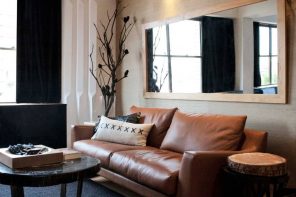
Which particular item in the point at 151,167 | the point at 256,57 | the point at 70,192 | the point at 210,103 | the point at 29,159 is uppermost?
the point at 256,57

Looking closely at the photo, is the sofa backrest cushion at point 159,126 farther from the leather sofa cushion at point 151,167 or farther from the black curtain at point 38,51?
the black curtain at point 38,51

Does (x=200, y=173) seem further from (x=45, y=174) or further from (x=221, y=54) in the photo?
(x=221, y=54)

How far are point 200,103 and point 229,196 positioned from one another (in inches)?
56.1

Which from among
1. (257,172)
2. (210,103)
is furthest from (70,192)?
(257,172)

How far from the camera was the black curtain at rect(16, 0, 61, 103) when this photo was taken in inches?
187

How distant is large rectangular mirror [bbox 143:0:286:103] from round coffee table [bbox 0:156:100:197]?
1610 mm

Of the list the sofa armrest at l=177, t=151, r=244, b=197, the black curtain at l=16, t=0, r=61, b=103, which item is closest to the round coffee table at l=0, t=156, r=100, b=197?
the sofa armrest at l=177, t=151, r=244, b=197

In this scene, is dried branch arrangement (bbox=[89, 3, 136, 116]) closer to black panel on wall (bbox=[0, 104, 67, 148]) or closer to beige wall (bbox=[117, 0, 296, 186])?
beige wall (bbox=[117, 0, 296, 186])

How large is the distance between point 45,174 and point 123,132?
1484mm

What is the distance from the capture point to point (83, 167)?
2328 millimetres

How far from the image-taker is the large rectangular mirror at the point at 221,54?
3.01m

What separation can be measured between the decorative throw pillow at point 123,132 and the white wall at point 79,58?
140 centimetres

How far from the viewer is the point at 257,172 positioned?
2.20 metres

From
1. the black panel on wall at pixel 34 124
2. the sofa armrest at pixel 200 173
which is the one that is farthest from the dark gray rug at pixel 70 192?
the black panel on wall at pixel 34 124
